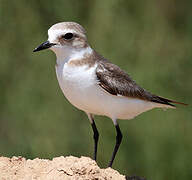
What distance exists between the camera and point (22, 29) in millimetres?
9305

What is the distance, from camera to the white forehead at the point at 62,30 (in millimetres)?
6312

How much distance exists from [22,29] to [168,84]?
235 cm

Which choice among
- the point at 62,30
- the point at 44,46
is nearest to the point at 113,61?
the point at 62,30

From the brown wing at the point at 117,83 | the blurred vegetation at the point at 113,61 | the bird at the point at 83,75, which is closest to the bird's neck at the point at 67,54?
the bird at the point at 83,75

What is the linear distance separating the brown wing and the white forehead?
17.6 inches

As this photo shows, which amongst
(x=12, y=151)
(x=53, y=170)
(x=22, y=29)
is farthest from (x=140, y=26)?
(x=53, y=170)

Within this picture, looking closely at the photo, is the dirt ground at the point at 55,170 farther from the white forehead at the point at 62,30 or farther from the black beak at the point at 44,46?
the white forehead at the point at 62,30

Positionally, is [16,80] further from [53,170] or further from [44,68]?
[53,170]

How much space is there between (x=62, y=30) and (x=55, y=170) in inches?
61.0

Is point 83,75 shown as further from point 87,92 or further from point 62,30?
point 62,30

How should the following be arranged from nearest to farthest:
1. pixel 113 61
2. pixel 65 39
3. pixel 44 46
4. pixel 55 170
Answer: pixel 55 170, pixel 44 46, pixel 65 39, pixel 113 61

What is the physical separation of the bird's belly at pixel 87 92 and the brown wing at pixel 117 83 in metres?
0.06

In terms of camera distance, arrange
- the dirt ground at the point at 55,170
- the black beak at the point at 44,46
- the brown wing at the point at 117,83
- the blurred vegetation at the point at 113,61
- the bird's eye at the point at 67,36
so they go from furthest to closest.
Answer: the blurred vegetation at the point at 113,61 < the brown wing at the point at 117,83 < the bird's eye at the point at 67,36 < the black beak at the point at 44,46 < the dirt ground at the point at 55,170

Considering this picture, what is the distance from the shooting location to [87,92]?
6406 millimetres
